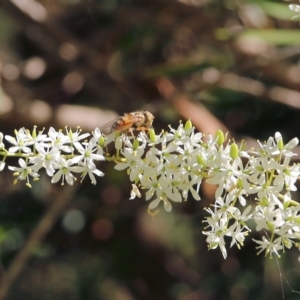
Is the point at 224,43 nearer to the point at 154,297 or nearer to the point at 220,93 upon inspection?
the point at 220,93

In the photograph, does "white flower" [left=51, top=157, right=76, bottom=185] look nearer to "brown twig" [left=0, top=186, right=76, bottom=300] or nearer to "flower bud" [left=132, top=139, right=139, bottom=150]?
"flower bud" [left=132, top=139, right=139, bottom=150]

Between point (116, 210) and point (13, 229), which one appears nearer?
point (13, 229)

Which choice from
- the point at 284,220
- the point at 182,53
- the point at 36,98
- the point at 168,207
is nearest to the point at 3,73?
the point at 36,98

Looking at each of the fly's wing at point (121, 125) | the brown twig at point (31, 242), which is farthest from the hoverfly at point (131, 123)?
the brown twig at point (31, 242)

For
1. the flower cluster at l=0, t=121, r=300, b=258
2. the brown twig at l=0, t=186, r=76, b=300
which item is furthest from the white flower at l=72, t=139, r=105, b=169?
the brown twig at l=0, t=186, r=76, b=300

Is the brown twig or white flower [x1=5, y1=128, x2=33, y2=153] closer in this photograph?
white flower [x1=5, y1=128, x2=33, y2=153]

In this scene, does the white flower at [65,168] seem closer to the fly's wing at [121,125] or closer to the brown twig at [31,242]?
the fly's wing at [121,125]
